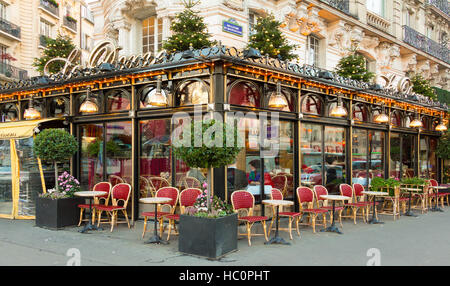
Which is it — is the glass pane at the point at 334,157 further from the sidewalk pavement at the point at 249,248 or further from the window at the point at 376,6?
the window at the point at 376,6

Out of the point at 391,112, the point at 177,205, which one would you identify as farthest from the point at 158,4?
the point at 391,112

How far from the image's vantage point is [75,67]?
10492mm

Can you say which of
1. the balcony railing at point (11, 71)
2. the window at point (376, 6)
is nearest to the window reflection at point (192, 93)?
the window at point (376, 6)

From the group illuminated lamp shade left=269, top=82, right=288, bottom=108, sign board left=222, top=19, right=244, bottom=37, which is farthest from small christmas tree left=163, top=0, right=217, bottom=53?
illuminated lamp shade left=269, top=82, right=288, bottom=108

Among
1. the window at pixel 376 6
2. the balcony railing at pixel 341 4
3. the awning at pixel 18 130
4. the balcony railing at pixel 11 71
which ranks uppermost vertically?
the window at pixel 376 6

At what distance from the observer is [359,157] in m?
12.4

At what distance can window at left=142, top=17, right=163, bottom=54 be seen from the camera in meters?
13.7

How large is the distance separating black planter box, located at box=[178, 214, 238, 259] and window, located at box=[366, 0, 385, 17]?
15.7m

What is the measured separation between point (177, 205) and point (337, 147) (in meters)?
5.32

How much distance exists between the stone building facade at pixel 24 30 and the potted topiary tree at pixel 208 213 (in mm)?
20749

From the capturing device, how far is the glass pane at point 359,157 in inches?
478

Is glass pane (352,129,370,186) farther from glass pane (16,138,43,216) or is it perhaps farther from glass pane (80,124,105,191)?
glass pane (16,138,43,216)

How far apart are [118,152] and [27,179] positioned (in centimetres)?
262

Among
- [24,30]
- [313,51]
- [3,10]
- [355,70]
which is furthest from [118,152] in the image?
[24,30]
